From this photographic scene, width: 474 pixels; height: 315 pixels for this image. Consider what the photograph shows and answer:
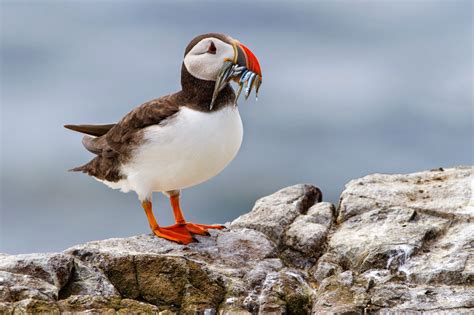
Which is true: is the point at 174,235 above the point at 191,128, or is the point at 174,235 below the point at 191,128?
below

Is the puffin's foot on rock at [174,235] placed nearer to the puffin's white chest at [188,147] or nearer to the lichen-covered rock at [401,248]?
the puffin's white chest at [188,147]

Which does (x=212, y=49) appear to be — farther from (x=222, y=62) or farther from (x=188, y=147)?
(x=188, y=147)

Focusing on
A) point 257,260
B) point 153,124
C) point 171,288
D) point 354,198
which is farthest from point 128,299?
point 354,198

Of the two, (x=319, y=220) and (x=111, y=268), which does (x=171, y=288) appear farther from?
(x=319, y=220)

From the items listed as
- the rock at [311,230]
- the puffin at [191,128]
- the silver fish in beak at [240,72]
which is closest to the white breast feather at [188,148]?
the puffin at [191,128]

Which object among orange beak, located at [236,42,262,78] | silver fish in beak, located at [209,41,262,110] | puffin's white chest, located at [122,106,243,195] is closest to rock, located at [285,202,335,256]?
puffin's white chest, located at [122,106,243,195]

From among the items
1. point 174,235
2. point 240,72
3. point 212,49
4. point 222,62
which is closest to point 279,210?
point 174,235

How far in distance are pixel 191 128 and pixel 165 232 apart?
1229mm

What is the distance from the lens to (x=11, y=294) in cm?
759

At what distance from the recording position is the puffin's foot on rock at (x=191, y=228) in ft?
32.4

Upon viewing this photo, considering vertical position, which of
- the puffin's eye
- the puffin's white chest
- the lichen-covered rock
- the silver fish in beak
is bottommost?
the lichen-covered rock

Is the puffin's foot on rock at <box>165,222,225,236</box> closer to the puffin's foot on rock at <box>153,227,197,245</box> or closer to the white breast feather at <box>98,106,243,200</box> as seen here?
the puffin's foot on rock at <box>153,227,197,245</box>

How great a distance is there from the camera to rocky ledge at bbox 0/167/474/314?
25.5 ft

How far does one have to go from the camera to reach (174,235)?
9.75 m
